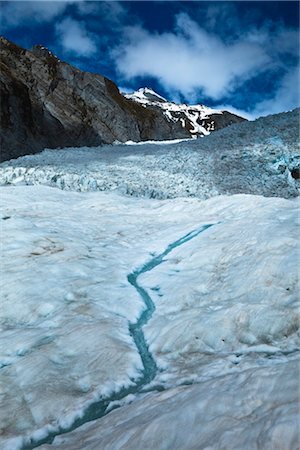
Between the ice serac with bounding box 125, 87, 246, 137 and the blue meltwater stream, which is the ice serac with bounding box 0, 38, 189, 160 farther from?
the ice serac with bounding box 125, 87, 246, 137

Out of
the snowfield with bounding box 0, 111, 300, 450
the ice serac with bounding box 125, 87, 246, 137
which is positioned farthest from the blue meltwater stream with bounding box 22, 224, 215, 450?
the ice serac with bounding box 125, 87, 246, 137

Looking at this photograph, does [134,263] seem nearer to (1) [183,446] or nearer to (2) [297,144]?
(1) [183,446]

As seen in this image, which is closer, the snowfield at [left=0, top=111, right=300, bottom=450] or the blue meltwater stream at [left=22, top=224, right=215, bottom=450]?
the snowfield at [left=0, top=111, right=300, bottom=450]

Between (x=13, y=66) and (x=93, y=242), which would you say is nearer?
(x=93, y=242)

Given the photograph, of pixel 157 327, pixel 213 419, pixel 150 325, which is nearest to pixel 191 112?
pixel 150 325

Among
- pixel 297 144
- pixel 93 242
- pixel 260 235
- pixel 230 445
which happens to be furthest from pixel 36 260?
pixel 297 144

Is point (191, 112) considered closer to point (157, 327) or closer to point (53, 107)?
point (53, 107)

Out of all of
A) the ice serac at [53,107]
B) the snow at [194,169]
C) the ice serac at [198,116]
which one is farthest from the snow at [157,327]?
the ice serac at [198,116]
